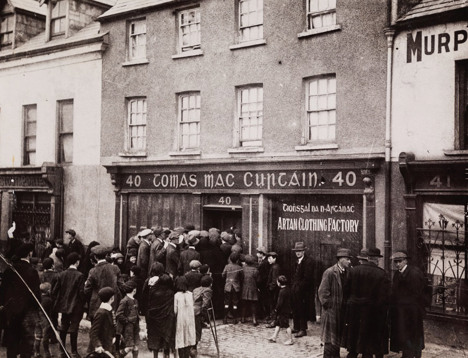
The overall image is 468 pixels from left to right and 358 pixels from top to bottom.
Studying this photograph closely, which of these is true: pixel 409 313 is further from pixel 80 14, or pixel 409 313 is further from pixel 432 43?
pixel 80 14


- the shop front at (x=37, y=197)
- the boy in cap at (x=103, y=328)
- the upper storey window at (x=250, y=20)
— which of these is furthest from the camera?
the shop front at (x=37, y=197)

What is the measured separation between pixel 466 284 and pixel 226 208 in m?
6.79

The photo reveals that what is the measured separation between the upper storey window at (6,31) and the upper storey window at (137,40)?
15.7 feet

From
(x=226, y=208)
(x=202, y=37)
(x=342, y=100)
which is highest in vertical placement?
(x=202, y=37)

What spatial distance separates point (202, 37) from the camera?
15602 mm

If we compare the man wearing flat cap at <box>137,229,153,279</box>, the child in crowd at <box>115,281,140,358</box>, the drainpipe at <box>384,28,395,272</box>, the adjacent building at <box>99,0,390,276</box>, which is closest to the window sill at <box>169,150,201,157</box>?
the adjacent building at <box>99,0,390,276</box>

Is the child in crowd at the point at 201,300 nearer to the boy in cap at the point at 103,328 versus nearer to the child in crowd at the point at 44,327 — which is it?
the boy in cap at the point at 103,328

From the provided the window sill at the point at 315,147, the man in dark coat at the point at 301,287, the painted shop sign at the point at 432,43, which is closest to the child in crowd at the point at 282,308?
the man in dark coat at the point at 301,287

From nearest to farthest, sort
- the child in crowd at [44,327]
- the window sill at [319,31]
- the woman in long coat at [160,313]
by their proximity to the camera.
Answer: the woman in long coat at [160,313]
the child in crowd at [44,327]
the window sill at [319,31]

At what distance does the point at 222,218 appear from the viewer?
1575 cm

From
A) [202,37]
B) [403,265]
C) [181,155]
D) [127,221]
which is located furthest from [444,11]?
[127,221]

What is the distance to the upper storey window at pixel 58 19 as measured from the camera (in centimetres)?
1895

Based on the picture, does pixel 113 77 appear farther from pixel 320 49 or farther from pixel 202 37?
pixel 320 49

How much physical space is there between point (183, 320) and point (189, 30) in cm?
983
